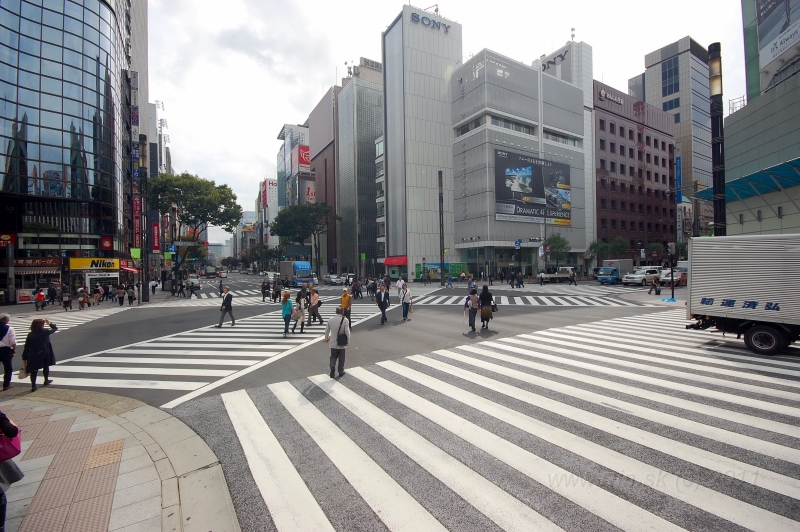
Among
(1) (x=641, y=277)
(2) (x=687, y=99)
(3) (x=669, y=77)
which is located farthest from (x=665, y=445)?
(3) (x=669, y=77)

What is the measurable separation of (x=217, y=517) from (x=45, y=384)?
8.04 m

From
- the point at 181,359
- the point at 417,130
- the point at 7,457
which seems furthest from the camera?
the point at 417,130

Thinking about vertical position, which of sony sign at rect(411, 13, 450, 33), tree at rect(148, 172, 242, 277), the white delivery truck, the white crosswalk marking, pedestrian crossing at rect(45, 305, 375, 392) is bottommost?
the white crosswalk marking

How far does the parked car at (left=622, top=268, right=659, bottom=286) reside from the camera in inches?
1510

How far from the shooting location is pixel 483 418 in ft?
20.6

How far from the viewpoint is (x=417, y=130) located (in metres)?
61.0

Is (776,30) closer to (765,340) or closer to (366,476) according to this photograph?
(765,340)

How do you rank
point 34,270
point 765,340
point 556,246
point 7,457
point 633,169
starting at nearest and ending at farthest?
point 7,457 → point 765,340 → point 34,270 → point 556,246 → point 633,169

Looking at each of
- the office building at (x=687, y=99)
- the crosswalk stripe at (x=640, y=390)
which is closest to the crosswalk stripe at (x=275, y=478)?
the crosswalk stripe at (x=640, y=390)

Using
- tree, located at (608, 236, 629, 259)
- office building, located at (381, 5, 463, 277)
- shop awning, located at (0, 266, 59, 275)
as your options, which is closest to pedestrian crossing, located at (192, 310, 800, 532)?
shop awning, located at (0, 266, 59, 275)

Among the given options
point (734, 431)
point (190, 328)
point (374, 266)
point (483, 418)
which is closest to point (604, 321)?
point (734, 431)

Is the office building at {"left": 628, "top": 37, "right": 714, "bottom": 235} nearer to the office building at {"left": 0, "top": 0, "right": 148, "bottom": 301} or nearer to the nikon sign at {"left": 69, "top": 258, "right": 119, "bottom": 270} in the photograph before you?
the office building at {"left": 0, "top": 0, "right": 148, "bottom": 301}

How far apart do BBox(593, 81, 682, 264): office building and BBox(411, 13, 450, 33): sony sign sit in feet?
99.0

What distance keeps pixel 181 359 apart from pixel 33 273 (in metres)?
35.1
